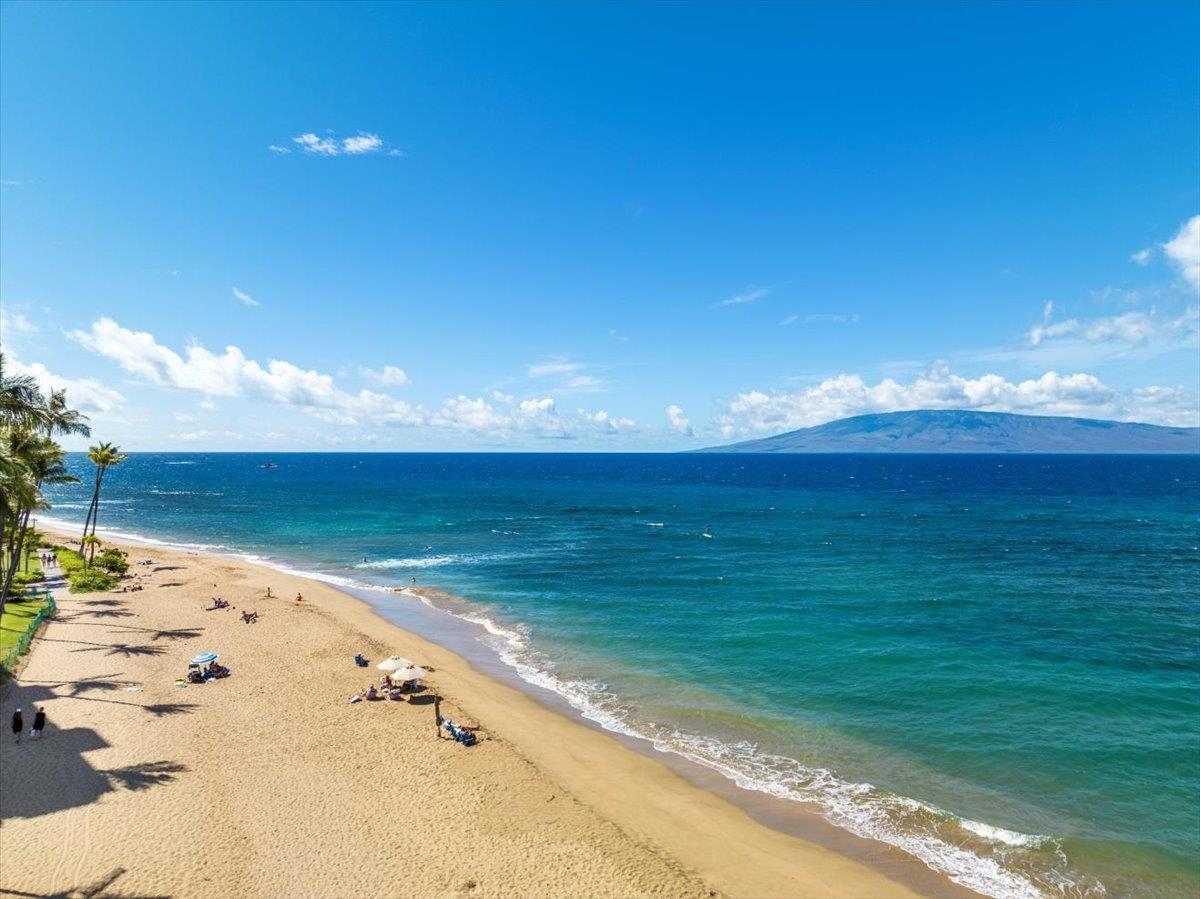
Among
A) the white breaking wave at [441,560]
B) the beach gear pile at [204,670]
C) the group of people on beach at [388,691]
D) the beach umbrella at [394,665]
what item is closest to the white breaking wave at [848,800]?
the group of people on beach at [388,691]

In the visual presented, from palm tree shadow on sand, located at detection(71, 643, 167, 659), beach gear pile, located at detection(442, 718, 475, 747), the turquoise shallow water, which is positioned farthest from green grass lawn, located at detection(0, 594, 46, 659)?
beach gear pile, located at detection(442, 718, 475, 747)

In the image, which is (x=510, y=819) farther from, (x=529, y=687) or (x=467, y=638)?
(x=467, y=638)

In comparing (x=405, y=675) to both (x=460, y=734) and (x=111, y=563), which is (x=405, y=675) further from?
(x=111, y=563)

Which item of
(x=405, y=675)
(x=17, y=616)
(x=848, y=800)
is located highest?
(x=17, y=616)

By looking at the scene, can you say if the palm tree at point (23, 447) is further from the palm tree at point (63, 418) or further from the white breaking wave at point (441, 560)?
the white breaking wave at point (441, 560)

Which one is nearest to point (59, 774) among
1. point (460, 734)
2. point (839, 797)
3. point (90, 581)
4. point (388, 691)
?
point (388, 691)

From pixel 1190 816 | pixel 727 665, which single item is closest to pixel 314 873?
pixel 727 665
